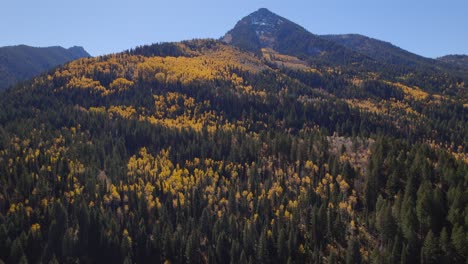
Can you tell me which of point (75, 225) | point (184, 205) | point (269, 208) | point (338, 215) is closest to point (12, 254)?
point (75, 225)

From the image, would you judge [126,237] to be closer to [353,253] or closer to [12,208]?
[12,208]

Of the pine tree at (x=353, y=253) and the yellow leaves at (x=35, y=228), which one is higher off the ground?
the pine tree at (x=353, y=253)

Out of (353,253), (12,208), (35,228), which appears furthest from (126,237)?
(353,253)

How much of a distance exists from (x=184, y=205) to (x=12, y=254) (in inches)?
2602

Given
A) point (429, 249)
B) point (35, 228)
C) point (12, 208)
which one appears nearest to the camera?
point (429, 249)

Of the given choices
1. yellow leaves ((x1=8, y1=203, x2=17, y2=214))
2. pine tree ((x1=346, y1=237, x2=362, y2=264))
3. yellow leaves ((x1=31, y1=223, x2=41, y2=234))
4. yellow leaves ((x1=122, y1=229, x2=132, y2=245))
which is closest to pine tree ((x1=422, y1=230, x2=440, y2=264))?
pine tree ((x1=346, y1=237, x2=362, y2=264))

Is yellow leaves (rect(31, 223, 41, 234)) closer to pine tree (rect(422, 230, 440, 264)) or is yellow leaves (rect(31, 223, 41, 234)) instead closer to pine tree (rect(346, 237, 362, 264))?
pine tree (rect(346, 237, 362, 264))

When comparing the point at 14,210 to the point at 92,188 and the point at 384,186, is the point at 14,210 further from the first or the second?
the point at 384,186

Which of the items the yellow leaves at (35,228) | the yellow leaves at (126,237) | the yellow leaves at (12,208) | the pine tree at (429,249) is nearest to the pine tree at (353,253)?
the pine tree at (429,249)

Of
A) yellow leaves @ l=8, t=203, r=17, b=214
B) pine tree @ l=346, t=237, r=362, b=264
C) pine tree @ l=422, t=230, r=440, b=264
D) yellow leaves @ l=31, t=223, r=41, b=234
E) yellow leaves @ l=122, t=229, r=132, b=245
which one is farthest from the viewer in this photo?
yellow leaves @ l=8, t=203, r=17, b=214

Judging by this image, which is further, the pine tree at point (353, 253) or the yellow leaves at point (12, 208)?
the yellow leaves at point (12, 208)

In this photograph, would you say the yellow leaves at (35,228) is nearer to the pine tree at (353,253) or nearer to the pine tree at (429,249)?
the pine tree at (353,253)

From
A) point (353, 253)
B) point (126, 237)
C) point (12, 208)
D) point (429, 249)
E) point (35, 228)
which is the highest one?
point (429, 249)

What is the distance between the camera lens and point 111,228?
149 m
